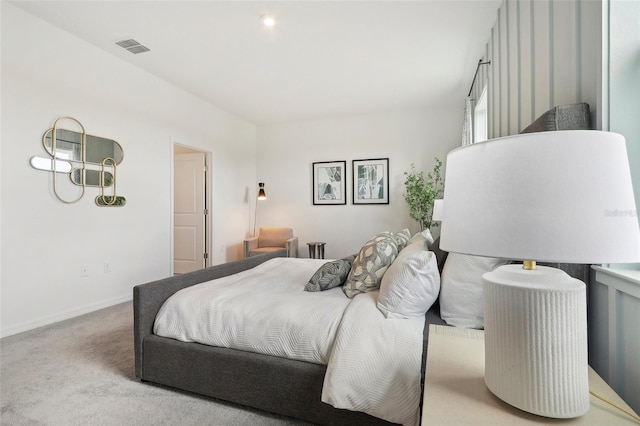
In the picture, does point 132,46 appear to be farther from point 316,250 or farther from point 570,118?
point 570,118

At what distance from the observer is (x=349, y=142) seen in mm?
5441

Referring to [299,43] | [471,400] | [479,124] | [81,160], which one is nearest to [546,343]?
[471,400]

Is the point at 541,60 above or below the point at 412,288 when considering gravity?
above

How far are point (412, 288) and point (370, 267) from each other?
0.41 metres

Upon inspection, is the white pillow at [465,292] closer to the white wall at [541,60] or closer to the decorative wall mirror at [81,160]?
the white wall at [541,60]

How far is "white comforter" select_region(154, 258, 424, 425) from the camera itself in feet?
4.15

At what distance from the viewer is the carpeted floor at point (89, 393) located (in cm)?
155

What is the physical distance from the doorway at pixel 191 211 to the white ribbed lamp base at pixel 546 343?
482cm

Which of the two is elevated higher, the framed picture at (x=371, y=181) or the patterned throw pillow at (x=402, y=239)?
the framed picture at (x=371, y=181)

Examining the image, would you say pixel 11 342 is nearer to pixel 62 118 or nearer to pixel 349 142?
pixel 62 118

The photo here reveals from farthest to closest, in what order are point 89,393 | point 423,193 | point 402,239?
point 423,193 < point 402,239 < point 89,393

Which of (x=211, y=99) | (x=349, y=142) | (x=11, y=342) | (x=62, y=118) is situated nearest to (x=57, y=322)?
(x=11, y=342)

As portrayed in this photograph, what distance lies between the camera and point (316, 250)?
16.8ft

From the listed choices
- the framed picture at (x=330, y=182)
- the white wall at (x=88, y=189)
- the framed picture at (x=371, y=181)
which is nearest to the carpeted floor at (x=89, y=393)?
the white wall at (x=88, y=189)
